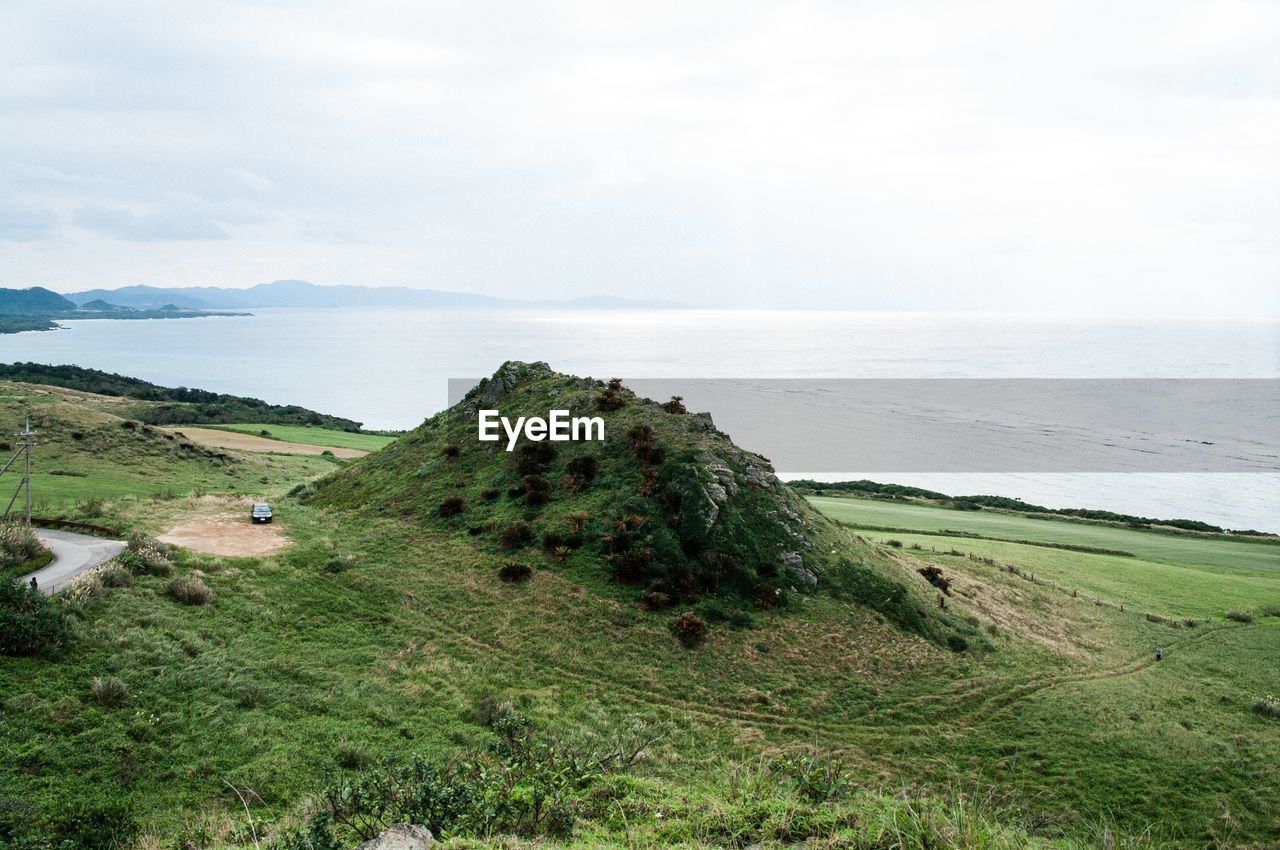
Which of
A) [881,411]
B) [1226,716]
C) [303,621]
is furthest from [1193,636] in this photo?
[881,411]

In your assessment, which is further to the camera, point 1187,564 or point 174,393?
point 174,393

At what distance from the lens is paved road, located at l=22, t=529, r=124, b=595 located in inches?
683

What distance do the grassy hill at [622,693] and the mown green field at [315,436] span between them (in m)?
46.0

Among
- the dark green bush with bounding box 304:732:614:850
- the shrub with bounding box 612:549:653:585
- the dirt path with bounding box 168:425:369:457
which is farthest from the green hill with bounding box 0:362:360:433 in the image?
the dark green bush with bounding box 304:732:614:850

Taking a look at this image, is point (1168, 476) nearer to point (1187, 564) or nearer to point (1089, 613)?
point (1187, 564)

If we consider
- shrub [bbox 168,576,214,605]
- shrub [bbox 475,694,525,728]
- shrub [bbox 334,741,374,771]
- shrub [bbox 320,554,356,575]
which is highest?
shrub [bbox 168,576,214,605]

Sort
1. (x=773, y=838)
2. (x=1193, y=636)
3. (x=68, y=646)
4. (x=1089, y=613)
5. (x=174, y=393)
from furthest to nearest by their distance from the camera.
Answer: (x=174, y=393), (x=1089, y=613), (x=1193, y=636), (x=68, y=646), (x=773, y=838)

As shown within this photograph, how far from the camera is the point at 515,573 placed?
940 inches

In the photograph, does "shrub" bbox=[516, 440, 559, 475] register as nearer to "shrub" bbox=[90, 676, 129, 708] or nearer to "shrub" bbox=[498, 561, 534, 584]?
"shrub" bbox=[498, 561, 534, 584]

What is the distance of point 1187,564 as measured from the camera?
40.1m

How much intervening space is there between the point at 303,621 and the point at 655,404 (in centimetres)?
1940

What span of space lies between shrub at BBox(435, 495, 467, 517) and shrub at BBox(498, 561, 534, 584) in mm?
6319

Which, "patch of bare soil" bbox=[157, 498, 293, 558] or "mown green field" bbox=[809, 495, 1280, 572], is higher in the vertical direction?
"patch of bare soil" bbox=[157, 498, 293, 558]

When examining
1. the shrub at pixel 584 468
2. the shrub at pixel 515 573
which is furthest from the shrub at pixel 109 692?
the shrub at pixel 584 468
